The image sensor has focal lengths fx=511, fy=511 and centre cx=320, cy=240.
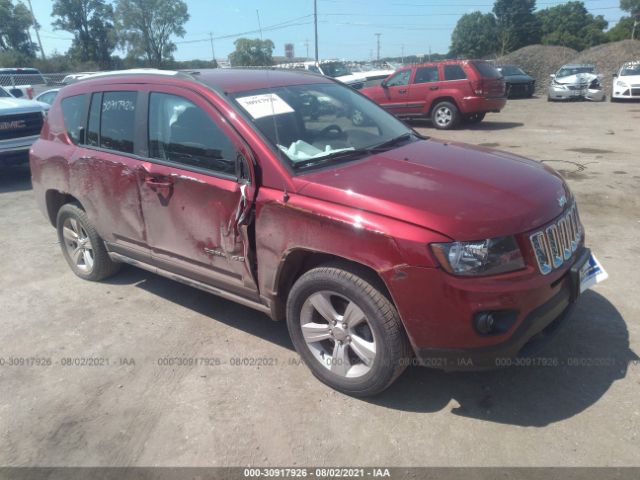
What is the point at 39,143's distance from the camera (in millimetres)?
4852

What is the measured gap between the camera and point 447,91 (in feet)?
44.1

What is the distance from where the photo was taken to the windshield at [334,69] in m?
20.3

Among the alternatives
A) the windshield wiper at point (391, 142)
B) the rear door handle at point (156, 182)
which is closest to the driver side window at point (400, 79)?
the windshield wiper at point (391, 142)

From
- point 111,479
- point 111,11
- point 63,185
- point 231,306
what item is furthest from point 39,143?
point 111,11

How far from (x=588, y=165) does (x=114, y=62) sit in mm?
57456

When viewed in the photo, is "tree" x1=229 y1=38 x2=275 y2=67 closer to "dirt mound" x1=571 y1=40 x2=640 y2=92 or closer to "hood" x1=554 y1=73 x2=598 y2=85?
"hood" x1=554 y1=73 x2=598 y2=85

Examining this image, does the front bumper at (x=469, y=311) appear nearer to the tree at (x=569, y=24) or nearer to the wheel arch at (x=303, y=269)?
the wheel arch at (x=303, y=269)

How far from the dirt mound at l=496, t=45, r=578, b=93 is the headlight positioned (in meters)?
30.2

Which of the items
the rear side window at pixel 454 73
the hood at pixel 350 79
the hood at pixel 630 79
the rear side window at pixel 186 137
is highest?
the rear side window at pixel 186 137

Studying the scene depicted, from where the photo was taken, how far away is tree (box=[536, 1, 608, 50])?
6581cm

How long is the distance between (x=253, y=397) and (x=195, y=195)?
4.48ft

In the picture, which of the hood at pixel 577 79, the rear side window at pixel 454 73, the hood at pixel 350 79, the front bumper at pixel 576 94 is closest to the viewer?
the rear side window at pixel 454 73

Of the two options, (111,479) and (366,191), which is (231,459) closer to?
(111,479)

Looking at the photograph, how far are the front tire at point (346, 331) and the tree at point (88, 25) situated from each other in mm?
63826
